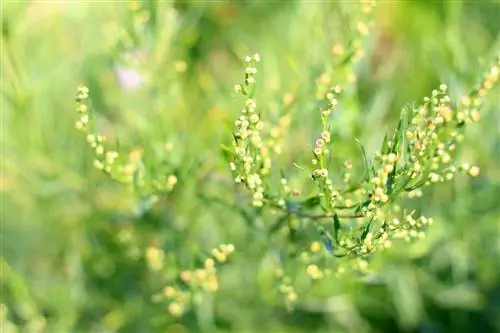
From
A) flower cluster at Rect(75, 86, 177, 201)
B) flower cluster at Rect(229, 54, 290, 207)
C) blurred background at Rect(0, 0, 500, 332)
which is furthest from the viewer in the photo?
blurred background at Rect(0, 0, 500, 332)

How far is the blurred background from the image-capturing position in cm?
91

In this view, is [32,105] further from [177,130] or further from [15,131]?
[177,130]

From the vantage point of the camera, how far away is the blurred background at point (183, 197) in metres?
0.91

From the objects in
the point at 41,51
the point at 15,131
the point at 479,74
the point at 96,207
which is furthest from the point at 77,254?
the point at 479,74

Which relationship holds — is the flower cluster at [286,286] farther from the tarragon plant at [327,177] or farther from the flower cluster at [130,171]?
the flower cluster at [130,171]

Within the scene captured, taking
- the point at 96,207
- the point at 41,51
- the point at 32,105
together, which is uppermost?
the point at 41,51

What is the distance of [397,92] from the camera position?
126cm

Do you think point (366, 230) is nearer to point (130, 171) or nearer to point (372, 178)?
point (372, 178)

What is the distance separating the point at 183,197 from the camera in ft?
3.04

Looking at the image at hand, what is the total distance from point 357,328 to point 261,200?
0.44 meters

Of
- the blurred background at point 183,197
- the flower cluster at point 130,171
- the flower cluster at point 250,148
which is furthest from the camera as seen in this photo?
the blurred background at point 183,197

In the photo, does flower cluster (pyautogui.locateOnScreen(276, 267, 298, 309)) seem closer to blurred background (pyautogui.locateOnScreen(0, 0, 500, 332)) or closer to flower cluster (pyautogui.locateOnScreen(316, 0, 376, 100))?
blurred background (pyautogui.locateOnScreen(0, 0, 500, 332))

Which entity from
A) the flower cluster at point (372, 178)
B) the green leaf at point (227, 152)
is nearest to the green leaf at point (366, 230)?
the flower cluster at point (372, 178)

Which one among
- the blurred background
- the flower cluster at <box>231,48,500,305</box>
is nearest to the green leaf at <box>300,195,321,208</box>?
the flower cluster at <box>231,48,500,305</box>
